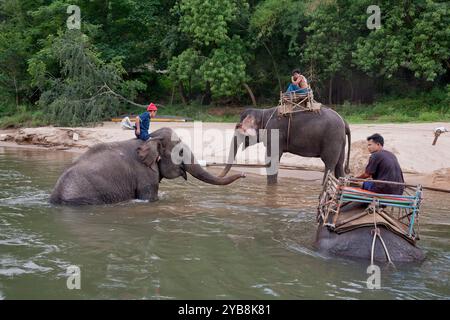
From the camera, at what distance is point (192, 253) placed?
6.67 metres

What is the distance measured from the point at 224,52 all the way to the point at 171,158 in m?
14.6

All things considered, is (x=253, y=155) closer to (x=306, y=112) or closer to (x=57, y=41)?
(x=306, y=112)

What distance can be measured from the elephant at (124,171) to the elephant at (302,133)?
1688 mm

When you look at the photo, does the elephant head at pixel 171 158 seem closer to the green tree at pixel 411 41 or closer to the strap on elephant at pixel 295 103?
the strap on elephant at pixel 295 103

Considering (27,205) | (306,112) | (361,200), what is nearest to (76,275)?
(361,200)

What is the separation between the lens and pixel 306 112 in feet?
36.7

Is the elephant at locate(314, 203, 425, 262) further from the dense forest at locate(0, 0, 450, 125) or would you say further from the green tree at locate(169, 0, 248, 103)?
the green tree at locate(169, 0, 248, 103)


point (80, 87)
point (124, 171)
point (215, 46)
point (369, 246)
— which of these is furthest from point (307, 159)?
point (80, 87)

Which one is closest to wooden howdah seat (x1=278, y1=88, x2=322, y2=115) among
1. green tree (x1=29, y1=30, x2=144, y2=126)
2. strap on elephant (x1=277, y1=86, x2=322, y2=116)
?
strap on elephant (x1=277, y1=86, x2=322, y2=116)

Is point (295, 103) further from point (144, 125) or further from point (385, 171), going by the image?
point (385, 171)

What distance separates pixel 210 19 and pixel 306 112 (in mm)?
13172

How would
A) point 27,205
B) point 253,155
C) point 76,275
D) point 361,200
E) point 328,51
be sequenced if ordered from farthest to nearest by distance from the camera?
point 328,51 → point 253,155 → point 27,205 → point 361,200 → point 76,275
